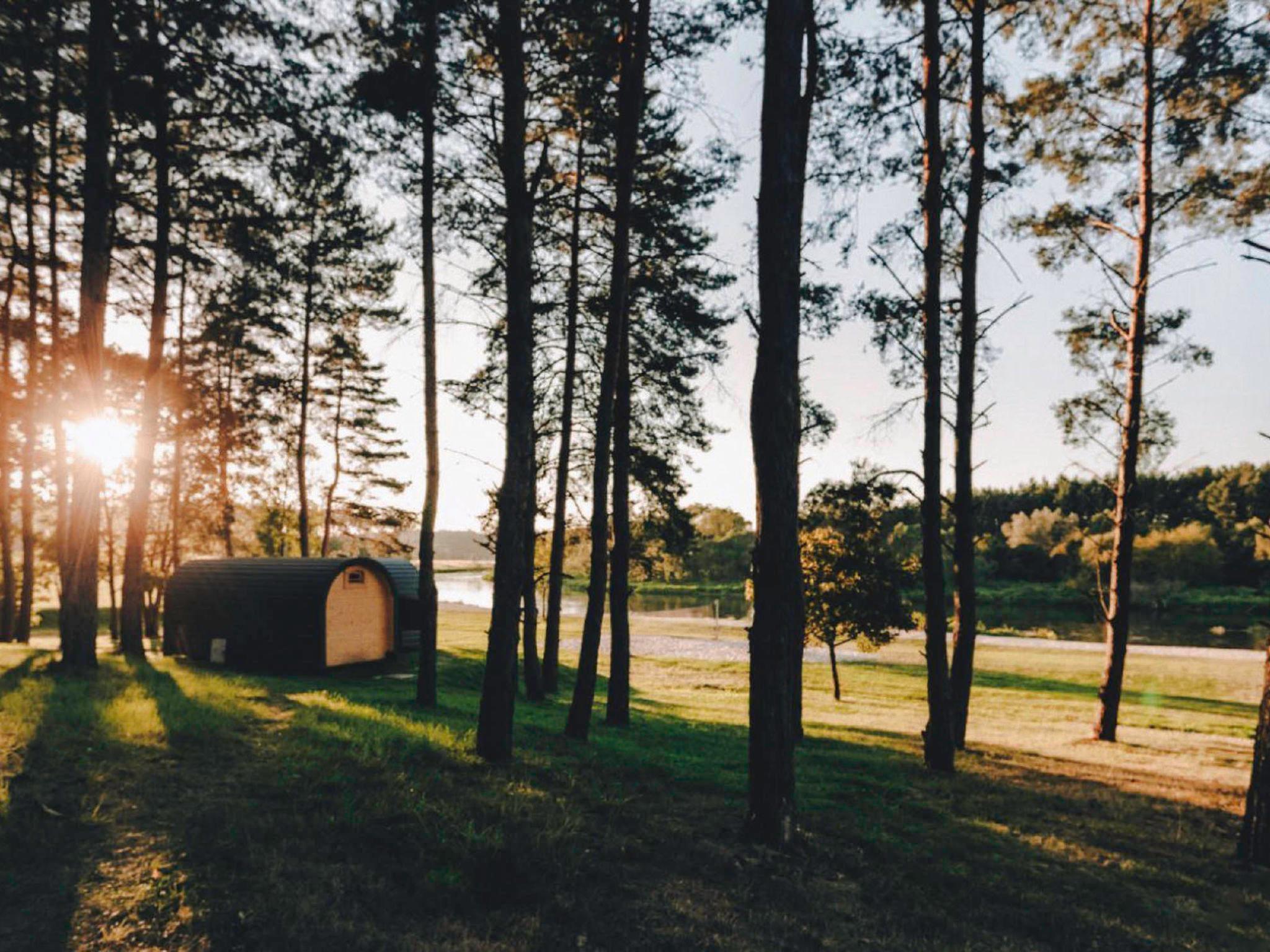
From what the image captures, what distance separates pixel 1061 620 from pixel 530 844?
56.2 meters

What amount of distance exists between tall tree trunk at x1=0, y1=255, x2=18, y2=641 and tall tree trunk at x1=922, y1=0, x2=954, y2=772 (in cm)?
2171

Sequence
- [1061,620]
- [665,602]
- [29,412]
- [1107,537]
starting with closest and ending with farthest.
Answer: [29,412] < [1107,537] < [1061,620] < [665,602]

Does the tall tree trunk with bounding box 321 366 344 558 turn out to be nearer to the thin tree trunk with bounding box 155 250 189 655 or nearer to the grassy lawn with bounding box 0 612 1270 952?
the thin tree trunk with bounding box 155 250 189 655

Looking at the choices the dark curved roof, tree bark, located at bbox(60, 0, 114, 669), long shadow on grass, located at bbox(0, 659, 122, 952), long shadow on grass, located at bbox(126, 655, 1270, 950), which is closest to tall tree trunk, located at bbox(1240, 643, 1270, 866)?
long shadow on grass, located at bbox(126, 655, 1270, 950)

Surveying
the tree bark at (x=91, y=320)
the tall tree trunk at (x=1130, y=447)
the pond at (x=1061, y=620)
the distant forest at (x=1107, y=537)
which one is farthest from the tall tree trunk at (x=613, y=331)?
the distant forest at (x=1107, y=537)

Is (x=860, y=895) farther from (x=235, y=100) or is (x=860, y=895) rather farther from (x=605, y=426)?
(x=235, y=100)

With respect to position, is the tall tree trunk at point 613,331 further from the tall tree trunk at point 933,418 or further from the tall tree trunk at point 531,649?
the tall tree trunk at point 531,649

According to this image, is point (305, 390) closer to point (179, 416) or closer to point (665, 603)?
point (179, 416)

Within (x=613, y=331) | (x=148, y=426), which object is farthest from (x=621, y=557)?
(x=148, y=426)

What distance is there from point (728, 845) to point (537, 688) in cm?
1050

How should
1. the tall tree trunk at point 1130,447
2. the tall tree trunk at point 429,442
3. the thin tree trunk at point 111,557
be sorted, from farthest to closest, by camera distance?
the thin tree trunk at point 111,557
the tall tree trunk at point 1130,447
the tall tree trunk at point 429,442

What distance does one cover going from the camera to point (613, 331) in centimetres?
909

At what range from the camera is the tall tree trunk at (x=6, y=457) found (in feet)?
55.8

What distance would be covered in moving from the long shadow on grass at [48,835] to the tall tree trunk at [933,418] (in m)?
8.81
